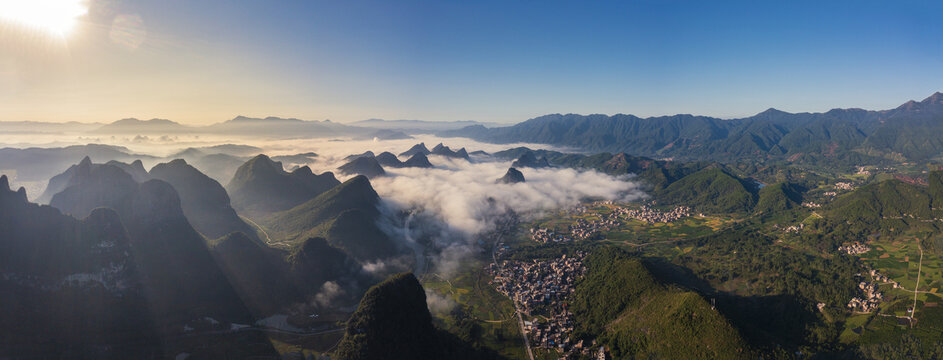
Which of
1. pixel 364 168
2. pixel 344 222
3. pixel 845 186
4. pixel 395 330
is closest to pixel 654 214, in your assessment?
pixel 845 186

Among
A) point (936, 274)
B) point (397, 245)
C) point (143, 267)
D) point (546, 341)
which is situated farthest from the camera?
point (397, 245)

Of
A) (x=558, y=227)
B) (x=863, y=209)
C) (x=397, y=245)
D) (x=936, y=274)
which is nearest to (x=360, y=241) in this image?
(x=397, y=245)

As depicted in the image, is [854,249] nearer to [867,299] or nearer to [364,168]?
[867,299]

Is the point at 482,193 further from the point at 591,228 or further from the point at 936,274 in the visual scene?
the point at 936,274

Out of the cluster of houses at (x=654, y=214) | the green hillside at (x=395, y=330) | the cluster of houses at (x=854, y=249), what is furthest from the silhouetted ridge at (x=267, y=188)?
the cluster of houses at (x=854, y=249)

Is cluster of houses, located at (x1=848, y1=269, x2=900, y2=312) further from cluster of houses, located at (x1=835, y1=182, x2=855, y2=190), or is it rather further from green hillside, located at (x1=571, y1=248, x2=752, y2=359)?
cluster of houses, located at (x1=835, y1=182, x2=855, y2=190)

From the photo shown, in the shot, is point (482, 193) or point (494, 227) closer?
point (494, 227)
